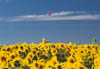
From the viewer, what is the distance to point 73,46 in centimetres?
1554

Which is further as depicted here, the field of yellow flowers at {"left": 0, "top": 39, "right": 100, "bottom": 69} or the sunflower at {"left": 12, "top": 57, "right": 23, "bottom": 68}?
the sunflower at {"left": 12, "top": 57, "right": 23, "bottom": 68}

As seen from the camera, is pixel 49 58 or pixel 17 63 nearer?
pixel 17 63

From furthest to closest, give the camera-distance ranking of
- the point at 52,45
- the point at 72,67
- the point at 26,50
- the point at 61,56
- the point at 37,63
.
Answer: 1. the point at 52,45
2. the point at 26,50
3. the point at 61,56
4. the point at 37,63
5. the point at 72,67

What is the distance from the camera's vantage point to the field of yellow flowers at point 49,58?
8.85 m

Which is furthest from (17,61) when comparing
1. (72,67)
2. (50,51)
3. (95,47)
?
(95,47)

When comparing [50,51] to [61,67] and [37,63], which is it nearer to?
[37,63]

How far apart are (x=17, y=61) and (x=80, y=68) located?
2.80m

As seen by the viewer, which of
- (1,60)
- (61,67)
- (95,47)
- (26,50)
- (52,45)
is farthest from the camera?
(95,47)

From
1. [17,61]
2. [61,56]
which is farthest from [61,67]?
[61,56]

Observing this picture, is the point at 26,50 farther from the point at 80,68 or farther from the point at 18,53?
the point at 80,68

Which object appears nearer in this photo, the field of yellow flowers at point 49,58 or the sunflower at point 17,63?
the field of yellow flowers at point 49,58

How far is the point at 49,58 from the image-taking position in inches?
496

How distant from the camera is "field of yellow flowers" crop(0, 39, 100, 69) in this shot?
348 inches

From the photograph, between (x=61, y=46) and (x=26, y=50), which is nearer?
(x=26, y=50)
